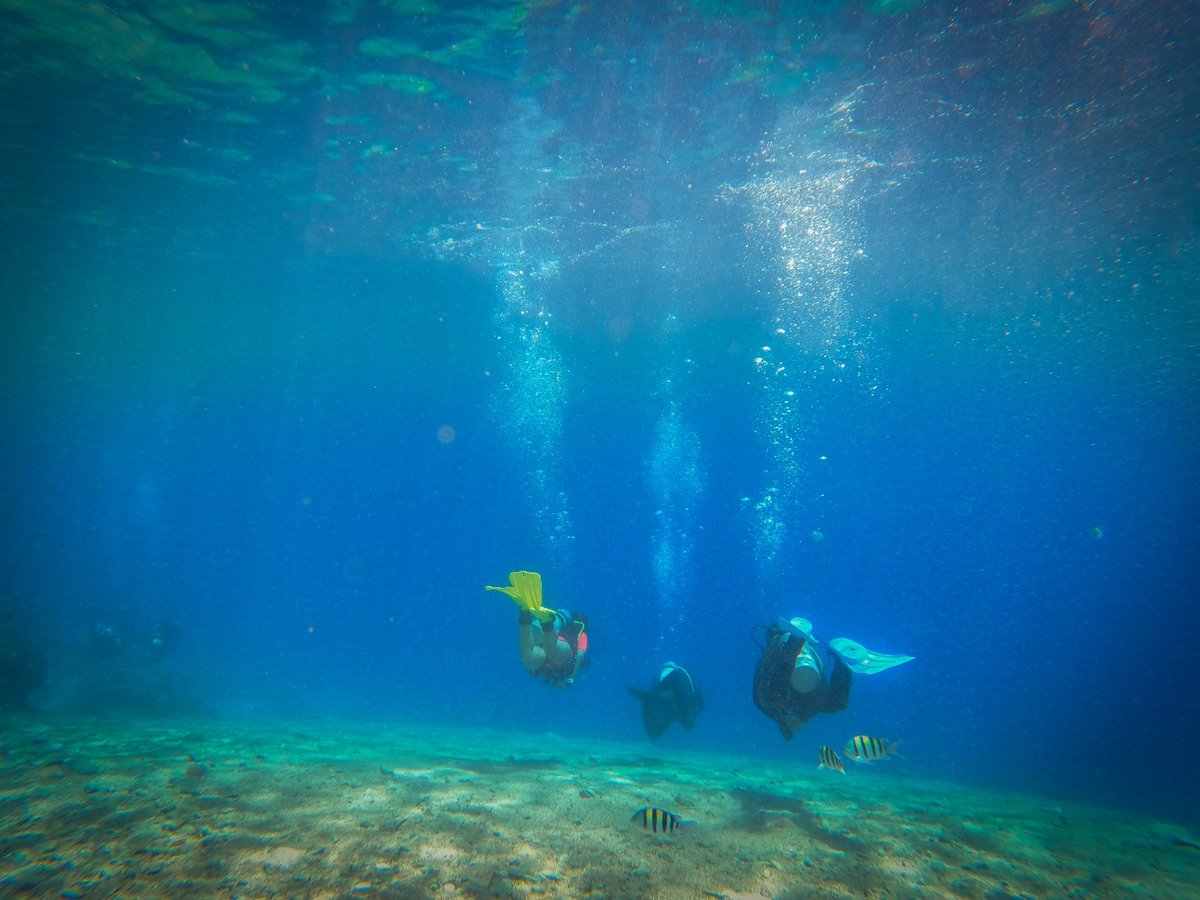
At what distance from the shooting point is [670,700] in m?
8.66

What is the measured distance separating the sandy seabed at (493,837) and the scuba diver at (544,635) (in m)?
1.43

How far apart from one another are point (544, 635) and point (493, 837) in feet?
9.57

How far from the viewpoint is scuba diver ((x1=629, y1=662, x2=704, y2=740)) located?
858 centimetres

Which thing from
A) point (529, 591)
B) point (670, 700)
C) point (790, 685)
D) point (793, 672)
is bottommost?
point (670, 700)

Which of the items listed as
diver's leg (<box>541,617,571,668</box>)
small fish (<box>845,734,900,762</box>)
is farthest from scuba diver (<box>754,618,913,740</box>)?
diver's leg (<box>541,617,571,668</box>)

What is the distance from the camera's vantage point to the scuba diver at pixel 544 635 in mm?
7324

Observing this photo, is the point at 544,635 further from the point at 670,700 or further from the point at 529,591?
the point at 670,700

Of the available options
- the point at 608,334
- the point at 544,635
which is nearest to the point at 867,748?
the point at 544,635

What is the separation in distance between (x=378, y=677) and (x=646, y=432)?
2995cm

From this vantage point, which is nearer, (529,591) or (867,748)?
(867,748)

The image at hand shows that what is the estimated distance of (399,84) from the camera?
1270 centimetres

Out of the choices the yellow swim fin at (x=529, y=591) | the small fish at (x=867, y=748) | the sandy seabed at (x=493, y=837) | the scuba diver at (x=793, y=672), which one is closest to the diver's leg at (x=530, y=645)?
the yellow swim fin at (x=529, y=591)

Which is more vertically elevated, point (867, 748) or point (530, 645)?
point (530, 645)

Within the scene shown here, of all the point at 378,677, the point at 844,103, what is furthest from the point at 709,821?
the point at 378,677
